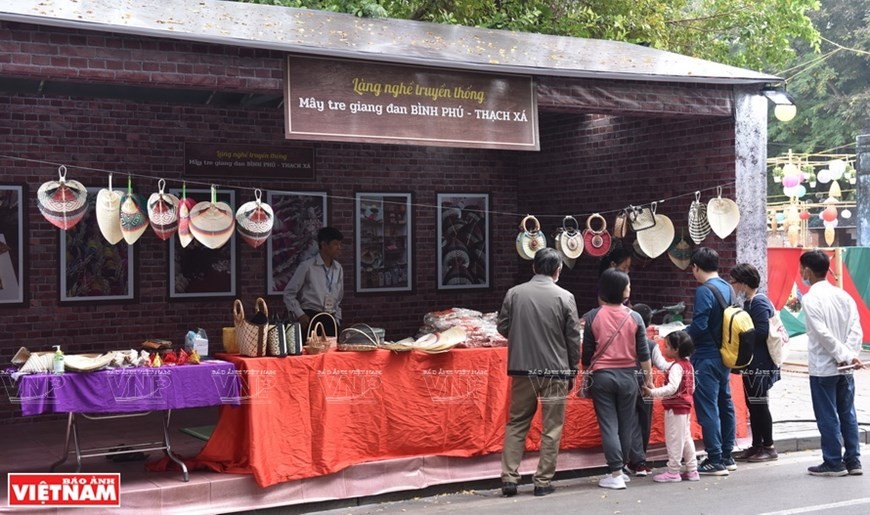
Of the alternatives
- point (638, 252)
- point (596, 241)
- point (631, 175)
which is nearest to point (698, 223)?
point (638, 252)

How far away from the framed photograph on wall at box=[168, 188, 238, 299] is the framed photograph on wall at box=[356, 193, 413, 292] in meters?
1.51

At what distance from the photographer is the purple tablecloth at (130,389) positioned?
22.5 ft

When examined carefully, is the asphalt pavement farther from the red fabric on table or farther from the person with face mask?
the red fabric on table

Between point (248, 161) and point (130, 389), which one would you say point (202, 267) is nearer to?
point (248, 161)

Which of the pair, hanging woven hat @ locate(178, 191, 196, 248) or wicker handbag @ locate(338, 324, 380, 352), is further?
wicker handbag @ locate(338, 324, 380, 352)

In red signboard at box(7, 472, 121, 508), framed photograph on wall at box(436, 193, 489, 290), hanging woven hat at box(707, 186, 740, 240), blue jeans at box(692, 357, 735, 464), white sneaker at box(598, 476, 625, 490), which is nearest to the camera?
red signboard at box(7, 472, 121, 508)

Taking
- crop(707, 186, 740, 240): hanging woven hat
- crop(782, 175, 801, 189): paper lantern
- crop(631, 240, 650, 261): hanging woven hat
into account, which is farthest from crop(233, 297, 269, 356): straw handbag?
crop(782, 175, 801, 189): paper lantern

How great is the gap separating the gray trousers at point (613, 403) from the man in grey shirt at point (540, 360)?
0.26 metres

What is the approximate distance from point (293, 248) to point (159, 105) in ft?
6.91

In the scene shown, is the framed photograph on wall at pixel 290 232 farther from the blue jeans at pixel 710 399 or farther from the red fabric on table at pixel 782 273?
the red fabric on table at pixel 782 273

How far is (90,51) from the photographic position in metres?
7.02

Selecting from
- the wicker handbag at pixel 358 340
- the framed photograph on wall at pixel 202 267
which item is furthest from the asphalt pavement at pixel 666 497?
the framed photograph on wall at pixel 202 267

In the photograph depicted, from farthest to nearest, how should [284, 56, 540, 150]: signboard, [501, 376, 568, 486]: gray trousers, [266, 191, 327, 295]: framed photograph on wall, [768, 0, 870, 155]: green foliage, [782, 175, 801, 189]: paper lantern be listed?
1. [768, 0, 870, 155]: green foliage
2. [782, 175, 801, 189]: paper lantern
3. [266, 191, 327, 295]: framed photograph on wall
4. [501, 376, 568, 486]: gray trousers
5. [284, 56, 540, 150]: signboard

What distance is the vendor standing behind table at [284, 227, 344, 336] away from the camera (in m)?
9.96
